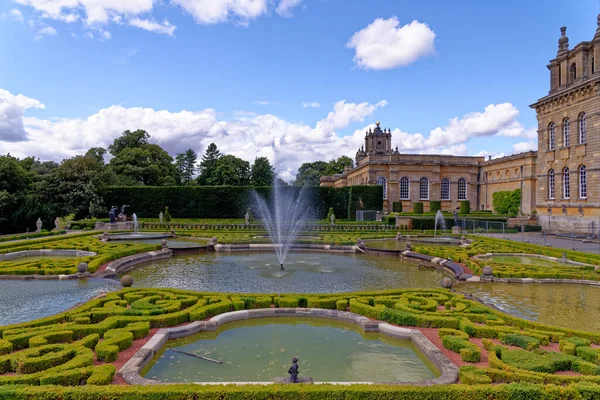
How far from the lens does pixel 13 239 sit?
72.3 feet

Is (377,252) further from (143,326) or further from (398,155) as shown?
(398,155)

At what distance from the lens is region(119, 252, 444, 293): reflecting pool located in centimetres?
1270

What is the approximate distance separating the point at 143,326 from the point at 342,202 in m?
36.7

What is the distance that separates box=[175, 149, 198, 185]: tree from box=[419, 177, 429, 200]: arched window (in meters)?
49.5

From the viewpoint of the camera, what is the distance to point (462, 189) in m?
50.8

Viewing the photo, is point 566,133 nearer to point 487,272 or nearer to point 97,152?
point 487,272

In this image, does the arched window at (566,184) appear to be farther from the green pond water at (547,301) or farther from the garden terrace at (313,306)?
the garden terrace at (313,306)

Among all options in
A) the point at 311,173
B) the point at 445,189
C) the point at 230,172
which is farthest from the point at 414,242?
the point at 311,173

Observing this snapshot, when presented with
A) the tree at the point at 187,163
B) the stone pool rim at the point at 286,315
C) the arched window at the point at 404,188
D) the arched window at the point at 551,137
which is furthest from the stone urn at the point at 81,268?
the tree at the point at 187,163

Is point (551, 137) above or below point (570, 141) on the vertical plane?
above

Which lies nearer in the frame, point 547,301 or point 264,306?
point 264,306

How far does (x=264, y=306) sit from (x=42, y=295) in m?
6.46

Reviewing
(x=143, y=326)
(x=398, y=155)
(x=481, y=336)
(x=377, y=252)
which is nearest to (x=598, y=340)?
(x=481, y=336)

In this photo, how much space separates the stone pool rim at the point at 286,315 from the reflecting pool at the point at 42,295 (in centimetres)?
379
